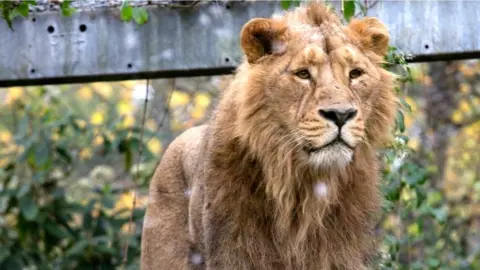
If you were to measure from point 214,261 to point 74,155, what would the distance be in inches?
153

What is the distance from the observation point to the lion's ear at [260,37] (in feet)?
14.1

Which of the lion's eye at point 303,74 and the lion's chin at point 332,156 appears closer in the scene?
Result: the lion's chin at point 332,156

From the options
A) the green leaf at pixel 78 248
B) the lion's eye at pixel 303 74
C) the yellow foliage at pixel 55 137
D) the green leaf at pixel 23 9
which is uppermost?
the green leaf at pixel 23 9

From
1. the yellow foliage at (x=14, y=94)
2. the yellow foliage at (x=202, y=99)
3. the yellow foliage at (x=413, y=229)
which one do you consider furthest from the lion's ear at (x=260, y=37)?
the yellow foliage at (x=202, y=99)

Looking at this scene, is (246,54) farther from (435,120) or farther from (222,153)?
(435,120)

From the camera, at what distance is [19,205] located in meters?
7.41

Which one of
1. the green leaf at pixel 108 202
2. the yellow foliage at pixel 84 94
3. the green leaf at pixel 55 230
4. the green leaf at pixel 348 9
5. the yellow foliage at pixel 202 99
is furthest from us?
the yellow foliage at pixel 84 94

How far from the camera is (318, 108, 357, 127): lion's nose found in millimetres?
3926

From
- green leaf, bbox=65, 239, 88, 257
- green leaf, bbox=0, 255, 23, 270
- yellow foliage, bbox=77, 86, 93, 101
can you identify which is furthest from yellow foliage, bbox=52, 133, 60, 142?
yellow foliage, bbox=77, 86, 93, 101

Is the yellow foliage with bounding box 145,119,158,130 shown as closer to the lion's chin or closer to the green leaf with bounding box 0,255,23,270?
the green leaf with bounding box 0,255,23,270

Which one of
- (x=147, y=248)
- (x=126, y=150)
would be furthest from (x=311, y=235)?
(x=126, y=150)

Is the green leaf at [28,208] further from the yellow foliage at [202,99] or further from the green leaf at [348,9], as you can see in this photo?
the green leaf at [348,9]

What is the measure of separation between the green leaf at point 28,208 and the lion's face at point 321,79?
3.38m

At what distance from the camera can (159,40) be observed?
5754 millimetres
